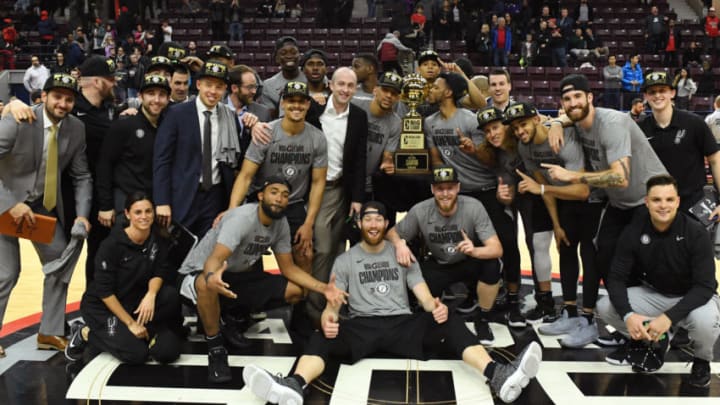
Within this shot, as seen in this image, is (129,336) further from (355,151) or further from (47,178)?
(355,151)

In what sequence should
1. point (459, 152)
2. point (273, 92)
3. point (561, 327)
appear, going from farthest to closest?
point (273, 92) < point (459, 152) < point (561, 327)

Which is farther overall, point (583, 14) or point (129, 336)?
point (583, 14)

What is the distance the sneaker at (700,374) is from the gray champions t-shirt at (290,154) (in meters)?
2.65

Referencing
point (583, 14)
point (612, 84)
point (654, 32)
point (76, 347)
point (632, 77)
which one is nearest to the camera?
point (76, 347)

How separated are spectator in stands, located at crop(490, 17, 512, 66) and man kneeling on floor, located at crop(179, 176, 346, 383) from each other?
1218 cm

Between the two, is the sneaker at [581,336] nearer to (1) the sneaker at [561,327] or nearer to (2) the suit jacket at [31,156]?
(1) the sneaker at [561,327]

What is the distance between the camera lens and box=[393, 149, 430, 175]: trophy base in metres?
5.49

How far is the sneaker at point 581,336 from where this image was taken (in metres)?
5.00

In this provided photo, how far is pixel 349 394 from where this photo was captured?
167 inches

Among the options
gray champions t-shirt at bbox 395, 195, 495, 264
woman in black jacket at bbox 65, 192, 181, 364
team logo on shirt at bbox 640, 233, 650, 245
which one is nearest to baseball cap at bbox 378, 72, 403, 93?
gray champions t-shirt at bbox 395, 195, 495, 264

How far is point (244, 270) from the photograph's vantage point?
5.01m

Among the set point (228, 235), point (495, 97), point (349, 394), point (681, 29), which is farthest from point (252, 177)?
point (681, 29)

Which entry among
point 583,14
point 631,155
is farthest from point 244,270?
point 583,14

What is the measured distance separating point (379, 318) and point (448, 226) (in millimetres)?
889
